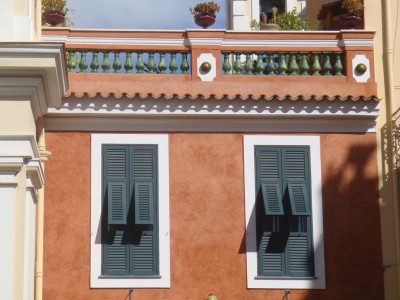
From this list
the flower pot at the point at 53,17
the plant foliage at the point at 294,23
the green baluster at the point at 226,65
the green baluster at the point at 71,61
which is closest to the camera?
the green baluster at the point at 71,61

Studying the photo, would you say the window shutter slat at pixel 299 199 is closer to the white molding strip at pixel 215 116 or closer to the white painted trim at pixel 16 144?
the white molding strip at pixel 215 116

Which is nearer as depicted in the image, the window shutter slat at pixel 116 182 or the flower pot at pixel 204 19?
the window shutter slat at pixel 116 182

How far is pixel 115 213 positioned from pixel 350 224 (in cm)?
351

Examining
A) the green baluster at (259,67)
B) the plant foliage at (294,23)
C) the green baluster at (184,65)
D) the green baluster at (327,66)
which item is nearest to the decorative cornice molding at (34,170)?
the green baluster at (184,65)

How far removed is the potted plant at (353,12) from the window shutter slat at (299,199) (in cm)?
300

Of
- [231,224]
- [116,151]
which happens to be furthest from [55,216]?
[231,224]

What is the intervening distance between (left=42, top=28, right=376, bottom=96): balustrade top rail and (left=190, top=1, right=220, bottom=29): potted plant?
32 cm

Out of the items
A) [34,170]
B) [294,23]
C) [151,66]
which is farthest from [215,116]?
[34,170]

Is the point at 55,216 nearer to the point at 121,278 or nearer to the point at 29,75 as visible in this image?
the point at 121,278

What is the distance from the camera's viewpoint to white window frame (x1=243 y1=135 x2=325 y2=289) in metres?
18.1

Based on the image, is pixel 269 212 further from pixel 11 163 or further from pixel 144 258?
pixel 11 163

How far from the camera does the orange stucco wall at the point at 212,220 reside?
18.0 m

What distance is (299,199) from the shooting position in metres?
18.3

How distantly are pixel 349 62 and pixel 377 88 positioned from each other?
0.62m
